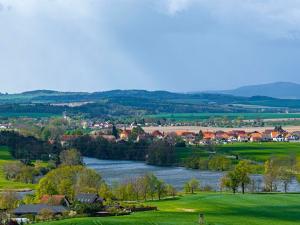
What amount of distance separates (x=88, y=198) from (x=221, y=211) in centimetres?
1018

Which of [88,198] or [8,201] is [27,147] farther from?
[88,198]

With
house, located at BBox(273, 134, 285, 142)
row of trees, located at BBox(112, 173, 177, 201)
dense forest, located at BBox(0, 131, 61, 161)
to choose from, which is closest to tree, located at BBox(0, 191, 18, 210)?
row of trees, located at BBox(112, 173, 177, 201)

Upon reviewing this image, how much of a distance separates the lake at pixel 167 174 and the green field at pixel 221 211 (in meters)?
10.3

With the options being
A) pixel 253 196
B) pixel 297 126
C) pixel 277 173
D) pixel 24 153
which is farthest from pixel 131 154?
pixel 297 126

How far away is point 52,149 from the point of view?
109m

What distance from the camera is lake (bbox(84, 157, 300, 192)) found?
7323 cm

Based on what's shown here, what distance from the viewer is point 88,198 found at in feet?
181

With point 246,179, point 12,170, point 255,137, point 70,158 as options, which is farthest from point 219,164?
point 255,137

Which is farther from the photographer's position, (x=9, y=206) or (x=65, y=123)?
(x=65, y=123)

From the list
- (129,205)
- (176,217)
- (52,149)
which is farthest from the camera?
(52,149)

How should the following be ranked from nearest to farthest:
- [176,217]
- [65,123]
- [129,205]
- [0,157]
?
[176,217]
[129,205]
[0,157]
[65,123]

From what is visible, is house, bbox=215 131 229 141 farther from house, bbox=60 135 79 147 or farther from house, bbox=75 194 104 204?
house, bbox=75 194 104 204

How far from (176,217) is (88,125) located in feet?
429

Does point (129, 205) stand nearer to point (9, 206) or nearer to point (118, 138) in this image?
point (9, 206)
